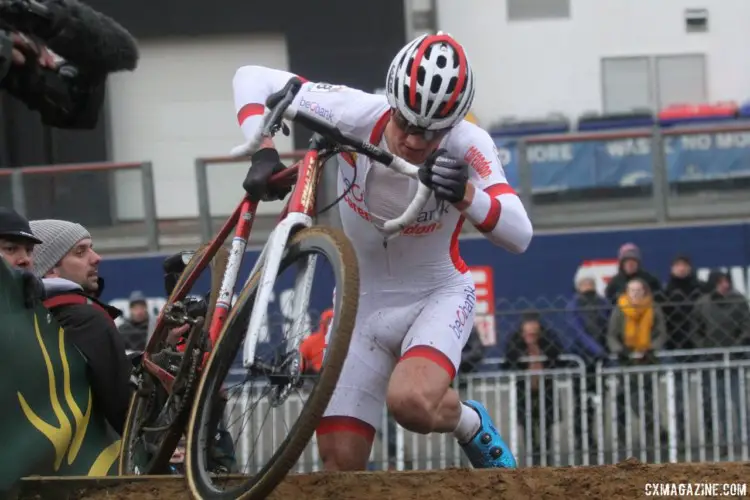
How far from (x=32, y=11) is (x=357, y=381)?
8.14 ft

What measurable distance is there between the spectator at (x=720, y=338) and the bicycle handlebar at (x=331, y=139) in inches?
216

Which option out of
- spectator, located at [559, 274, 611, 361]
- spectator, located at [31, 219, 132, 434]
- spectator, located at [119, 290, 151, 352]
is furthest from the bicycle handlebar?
spectator, located at [559, 274, 611, 361]

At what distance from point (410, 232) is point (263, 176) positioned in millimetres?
974

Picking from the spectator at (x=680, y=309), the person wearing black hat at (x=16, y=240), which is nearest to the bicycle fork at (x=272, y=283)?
the person wearing black hat at (x=16, y=240)

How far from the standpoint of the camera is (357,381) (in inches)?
245

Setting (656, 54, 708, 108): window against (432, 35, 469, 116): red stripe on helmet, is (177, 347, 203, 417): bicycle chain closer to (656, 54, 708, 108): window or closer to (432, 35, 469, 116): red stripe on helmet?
(432, 35, 469, 116): red stripe on helmet

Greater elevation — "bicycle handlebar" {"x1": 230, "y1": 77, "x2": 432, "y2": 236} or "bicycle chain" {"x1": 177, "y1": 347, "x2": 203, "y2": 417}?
"bicycle handlebar" {"x1": 230, "y1": 77, "x2": 432, "y2": 236}

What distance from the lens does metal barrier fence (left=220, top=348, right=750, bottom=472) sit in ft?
34.2

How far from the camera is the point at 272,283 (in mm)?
5090

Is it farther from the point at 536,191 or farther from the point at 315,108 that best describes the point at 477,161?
the point at 536,191

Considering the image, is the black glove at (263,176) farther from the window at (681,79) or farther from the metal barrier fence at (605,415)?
the window at (681,79)

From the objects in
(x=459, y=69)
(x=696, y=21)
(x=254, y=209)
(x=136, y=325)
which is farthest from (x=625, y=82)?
(x=254, y=209)

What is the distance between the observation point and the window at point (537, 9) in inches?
888

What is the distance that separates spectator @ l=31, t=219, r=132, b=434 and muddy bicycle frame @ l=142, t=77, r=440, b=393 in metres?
0.75
